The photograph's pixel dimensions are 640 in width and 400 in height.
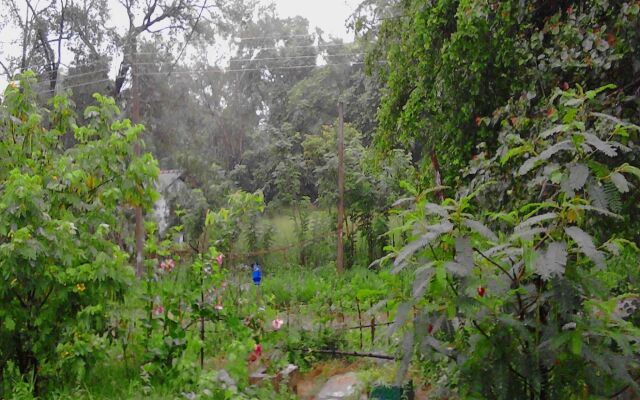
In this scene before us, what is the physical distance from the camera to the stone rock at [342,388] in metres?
4.62

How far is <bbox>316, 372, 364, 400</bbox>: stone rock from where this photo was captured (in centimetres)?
462

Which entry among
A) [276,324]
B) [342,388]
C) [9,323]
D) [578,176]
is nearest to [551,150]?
[578,176]

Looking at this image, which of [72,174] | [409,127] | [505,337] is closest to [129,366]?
[72,174]

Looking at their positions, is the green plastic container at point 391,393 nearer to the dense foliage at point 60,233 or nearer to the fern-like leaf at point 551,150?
the fern-like leaf at point 551,150

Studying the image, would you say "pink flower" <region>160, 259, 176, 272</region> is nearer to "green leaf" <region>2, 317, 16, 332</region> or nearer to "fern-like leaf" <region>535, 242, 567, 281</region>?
"green leaf" <region>2, 317, 16, 332</region>

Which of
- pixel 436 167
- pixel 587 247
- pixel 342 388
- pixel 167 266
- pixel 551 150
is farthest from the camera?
pixel 436 167

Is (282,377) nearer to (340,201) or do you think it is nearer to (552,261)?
(552,261)

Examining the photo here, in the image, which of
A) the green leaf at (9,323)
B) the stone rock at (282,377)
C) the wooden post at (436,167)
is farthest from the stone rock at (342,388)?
the green leaf at (9,323)

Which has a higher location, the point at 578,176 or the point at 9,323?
the point at 578,176

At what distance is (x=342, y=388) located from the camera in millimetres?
4871

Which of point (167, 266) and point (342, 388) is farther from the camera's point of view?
point (167, 266)

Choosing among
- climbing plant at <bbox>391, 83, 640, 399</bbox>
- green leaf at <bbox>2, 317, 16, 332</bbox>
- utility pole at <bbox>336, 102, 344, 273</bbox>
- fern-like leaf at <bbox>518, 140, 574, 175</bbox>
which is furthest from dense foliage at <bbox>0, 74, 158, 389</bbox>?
utility pole at <bbox>336, 102, 344, 273</bbox>

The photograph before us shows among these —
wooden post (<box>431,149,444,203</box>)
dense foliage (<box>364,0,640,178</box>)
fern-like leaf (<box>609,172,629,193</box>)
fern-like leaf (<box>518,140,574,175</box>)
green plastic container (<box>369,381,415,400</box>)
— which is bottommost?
green plastic container (<box>369,381,415,400</box>)

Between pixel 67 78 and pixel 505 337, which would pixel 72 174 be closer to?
pixel 505 337
